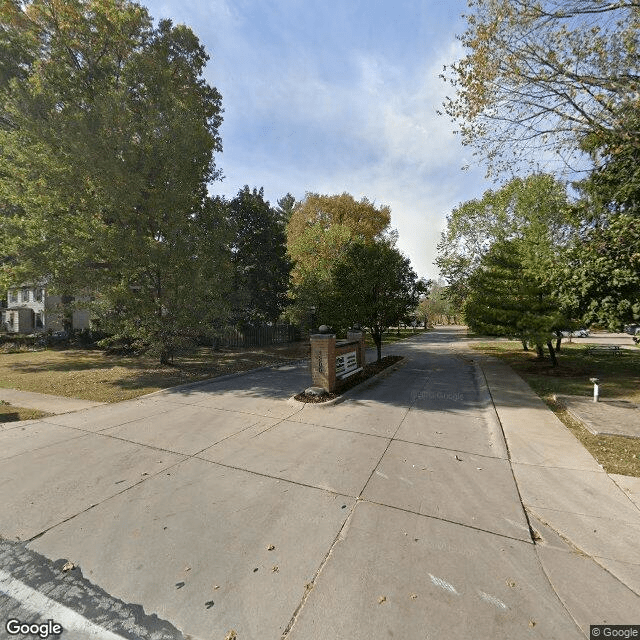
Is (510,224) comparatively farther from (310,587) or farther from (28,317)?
(28,317)

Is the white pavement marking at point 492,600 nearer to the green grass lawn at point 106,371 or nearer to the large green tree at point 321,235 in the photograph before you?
the green grass lawn at point 106,371

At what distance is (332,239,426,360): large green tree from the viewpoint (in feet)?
43.4

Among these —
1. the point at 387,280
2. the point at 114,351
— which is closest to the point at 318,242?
the point at 387,280

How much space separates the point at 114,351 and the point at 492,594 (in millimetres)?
21174

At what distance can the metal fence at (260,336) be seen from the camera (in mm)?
23172

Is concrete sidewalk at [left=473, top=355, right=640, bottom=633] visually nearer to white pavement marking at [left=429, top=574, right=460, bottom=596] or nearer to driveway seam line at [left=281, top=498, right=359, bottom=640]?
white pavement marking at [left=429, top=574, right=460, bottom=596]

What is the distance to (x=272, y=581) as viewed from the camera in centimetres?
277

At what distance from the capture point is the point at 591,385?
1091 cm

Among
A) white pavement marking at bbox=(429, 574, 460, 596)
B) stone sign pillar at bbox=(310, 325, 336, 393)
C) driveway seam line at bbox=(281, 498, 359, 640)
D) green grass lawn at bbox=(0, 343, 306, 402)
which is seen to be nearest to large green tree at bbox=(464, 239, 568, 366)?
stone sign pillar at bbox=(310, 325, 336, 393)

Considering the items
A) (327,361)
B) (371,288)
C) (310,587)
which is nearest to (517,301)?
(371,288)

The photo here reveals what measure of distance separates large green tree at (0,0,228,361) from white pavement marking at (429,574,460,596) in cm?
1218

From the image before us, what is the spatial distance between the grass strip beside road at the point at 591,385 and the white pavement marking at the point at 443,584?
13.0 ft

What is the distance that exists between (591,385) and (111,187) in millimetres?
19113

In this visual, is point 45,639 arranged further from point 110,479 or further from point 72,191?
point 72,191
